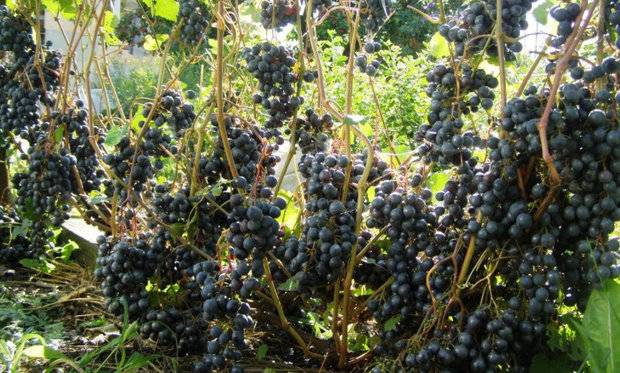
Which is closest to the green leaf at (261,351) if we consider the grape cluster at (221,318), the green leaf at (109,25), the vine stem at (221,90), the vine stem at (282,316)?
the vine stem at (282,316)

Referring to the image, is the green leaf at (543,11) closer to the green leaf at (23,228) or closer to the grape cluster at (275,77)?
the grape cluster at (275,77)

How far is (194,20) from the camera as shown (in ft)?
6.84

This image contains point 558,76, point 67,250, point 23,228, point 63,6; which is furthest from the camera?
point 67,250

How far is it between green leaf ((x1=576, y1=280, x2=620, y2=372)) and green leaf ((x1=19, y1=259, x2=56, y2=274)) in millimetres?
2302

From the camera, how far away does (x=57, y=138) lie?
252 centimetres

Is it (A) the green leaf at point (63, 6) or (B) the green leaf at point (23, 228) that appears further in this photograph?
(B) the green leaf at point (23, 228)

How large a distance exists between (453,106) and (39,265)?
83.9 inches

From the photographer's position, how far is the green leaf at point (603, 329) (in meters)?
1.38

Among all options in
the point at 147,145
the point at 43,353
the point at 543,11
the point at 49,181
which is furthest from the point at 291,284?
the point at 49,181

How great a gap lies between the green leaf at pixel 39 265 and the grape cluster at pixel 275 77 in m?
1.57

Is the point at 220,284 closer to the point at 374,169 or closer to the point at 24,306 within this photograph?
the point at 374,169

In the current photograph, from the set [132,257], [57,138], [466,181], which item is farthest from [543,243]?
[57,138]

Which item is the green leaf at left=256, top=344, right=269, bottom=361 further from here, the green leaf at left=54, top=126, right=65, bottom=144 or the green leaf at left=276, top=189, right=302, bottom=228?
the green leaf at left=54, top=126, right=65, bottom=144

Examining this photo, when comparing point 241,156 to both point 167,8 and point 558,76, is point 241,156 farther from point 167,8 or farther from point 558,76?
point 558,76
